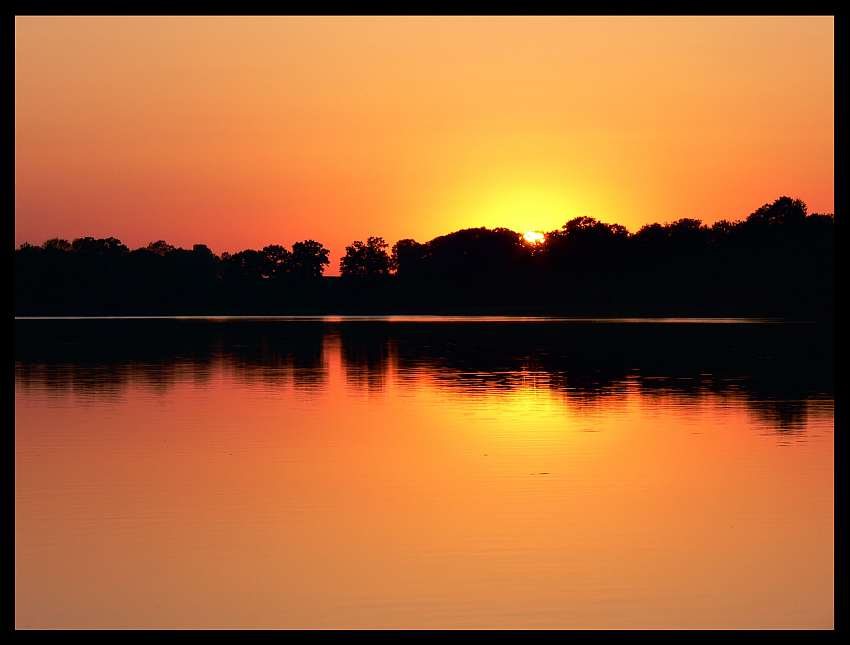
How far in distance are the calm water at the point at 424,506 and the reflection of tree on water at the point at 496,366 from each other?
2.13ft

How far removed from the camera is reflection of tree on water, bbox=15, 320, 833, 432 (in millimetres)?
35969

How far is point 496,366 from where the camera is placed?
47.6 meters

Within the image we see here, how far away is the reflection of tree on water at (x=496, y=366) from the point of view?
35969mm

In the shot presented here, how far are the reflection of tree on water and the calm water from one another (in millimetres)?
648

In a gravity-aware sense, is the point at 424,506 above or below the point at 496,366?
below

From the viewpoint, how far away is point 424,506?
17703 mm

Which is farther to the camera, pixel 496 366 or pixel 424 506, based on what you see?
pixel 496 366

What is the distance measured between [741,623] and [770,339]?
63353mm

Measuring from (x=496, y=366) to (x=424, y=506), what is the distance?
3002 centimetres

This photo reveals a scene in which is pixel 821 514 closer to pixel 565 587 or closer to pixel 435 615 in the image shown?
pixel 565 587

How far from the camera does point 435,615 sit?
12.6 meters

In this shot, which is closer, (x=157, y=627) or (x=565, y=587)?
(x=157, y=627)
